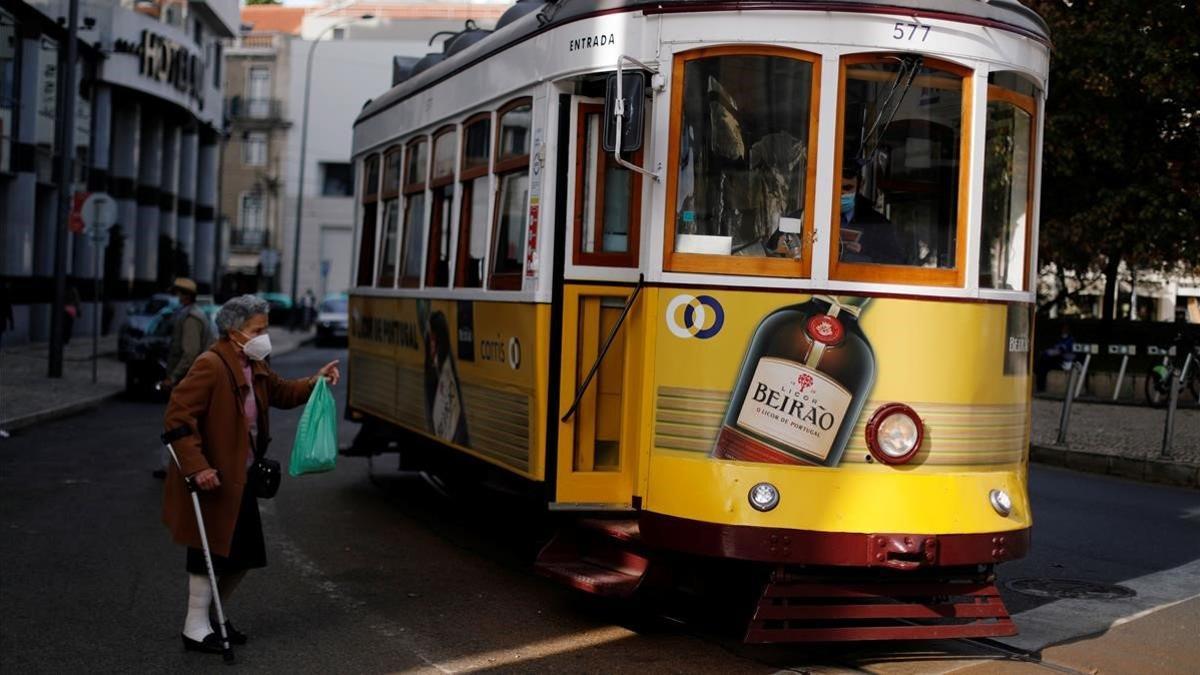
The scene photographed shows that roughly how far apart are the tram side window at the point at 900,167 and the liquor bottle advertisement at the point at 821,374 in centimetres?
24

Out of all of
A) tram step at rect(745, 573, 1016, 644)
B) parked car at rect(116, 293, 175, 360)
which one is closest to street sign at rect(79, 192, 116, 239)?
parked car at rect(116, 293, 175, 360)

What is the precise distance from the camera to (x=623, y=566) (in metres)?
7.31

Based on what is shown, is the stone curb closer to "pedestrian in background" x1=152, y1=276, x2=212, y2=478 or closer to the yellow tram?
the yellow tram

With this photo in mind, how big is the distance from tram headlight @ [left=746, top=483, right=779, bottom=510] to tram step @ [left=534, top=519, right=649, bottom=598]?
0.75m

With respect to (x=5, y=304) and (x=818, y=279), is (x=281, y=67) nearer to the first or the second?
(x=5, y=304)

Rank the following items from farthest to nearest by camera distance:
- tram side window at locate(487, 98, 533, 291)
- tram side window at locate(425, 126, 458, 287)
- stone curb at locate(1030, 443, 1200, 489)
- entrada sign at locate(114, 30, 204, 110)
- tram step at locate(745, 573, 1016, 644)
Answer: entrada sign at locate(114, 30, 204, 110) < stone curb at locate(1030, 443, 1200, 489) < tram side window at locate(425, 126, 458, 287) < tram side window at locate(487, 98, 533, 291) < tram step at locate(745, 573, 1016, 644)

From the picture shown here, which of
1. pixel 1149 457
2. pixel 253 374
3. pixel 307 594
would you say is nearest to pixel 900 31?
pixel 253 374

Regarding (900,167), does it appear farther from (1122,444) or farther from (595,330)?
(1122,444)

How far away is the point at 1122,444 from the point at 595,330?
37.1 feet

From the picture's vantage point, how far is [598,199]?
757cm

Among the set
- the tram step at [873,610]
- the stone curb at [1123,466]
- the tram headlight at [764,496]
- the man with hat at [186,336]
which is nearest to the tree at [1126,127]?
the stone curb at [1123,466]

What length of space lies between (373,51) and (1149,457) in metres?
56.6

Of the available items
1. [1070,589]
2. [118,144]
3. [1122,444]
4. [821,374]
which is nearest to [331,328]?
[118,144]

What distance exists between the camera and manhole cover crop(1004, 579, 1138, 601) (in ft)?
27.7
